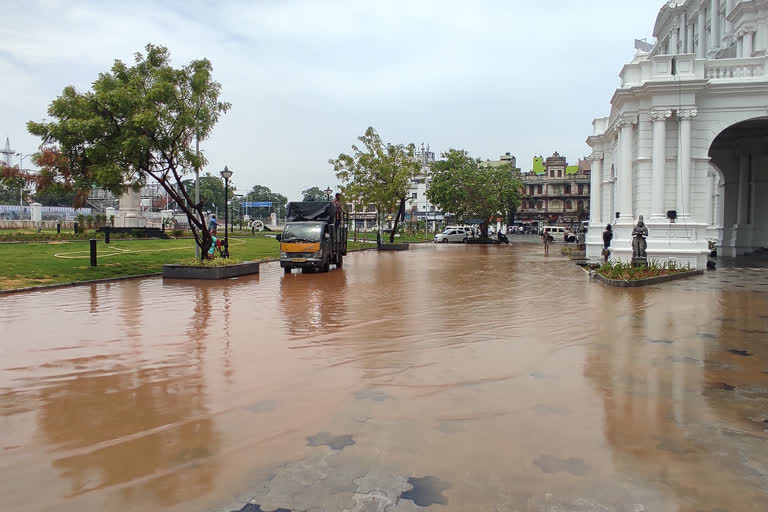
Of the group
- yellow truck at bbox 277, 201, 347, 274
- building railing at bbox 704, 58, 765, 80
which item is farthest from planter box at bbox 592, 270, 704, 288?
yellow truck at bbox 277, 201, 347, 274

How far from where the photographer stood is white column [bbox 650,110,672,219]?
21.9m

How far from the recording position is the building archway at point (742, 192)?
29805 mm

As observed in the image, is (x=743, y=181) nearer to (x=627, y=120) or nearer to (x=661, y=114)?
(x=627, y=120)

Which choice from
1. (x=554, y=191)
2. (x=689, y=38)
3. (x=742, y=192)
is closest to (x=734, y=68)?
(x=742, y=192)

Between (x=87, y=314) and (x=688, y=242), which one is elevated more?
(x=688, y=242)

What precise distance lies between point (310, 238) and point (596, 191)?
19750mm

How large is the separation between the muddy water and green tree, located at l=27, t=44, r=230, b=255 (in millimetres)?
8447

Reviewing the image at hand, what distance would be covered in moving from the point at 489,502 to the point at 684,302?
11.3 m

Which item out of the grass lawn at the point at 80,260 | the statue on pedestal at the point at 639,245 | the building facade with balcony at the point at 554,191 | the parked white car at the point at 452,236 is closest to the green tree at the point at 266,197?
the building facade with balcony at the point at 554,191

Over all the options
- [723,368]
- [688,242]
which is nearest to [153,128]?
[723,368]

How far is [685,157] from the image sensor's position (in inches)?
856

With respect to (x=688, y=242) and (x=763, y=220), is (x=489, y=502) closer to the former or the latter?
(x=688, y=242)

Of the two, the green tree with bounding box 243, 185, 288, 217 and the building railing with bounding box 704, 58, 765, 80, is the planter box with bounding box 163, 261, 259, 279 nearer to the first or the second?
the building railing with bounding box 704, 58, 765, 80

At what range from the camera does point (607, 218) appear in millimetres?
31703
